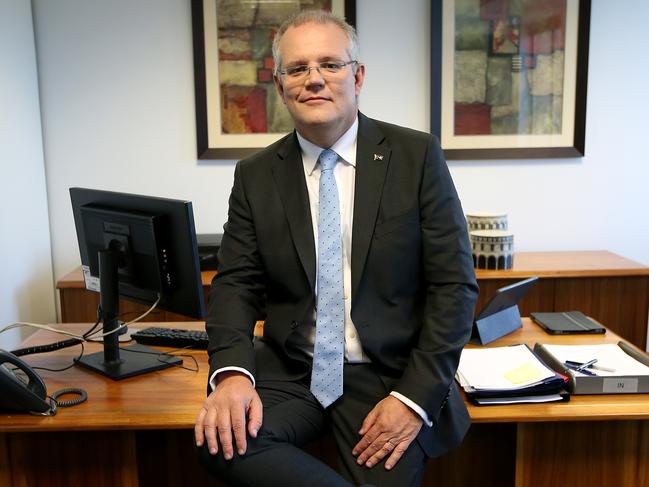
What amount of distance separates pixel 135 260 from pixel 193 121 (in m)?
1.62

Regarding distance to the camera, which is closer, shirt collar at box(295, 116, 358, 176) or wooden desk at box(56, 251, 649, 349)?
shirt collar at box(295, 116, 358, 176)

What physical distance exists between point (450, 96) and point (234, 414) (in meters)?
2.31

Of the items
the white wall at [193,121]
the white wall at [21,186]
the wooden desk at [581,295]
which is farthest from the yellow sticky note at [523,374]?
the white wall at [21,186]

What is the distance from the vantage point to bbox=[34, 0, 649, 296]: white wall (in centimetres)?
317

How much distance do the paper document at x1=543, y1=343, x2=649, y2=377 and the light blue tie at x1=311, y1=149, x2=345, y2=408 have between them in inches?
23.4

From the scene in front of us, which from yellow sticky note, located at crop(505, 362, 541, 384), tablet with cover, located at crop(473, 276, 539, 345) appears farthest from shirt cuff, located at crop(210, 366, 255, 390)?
tablet with cover, located at crop(473, 276, 539, 345)

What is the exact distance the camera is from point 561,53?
3.21 metres

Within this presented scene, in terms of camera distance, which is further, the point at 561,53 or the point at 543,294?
the point at 561,53

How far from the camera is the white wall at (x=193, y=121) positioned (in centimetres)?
317

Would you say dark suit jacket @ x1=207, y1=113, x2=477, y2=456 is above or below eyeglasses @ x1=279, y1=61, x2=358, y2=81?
below

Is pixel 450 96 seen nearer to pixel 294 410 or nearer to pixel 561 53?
pixel 561 53

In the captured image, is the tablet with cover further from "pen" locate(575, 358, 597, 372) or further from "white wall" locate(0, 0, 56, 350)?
"white wall" locate(0, 0, 56, 350)

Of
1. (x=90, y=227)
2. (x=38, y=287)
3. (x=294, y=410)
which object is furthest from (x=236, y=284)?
(x=38, y=287)

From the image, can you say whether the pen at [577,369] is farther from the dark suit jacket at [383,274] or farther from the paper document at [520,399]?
the dark suit jacket at [383,274]
